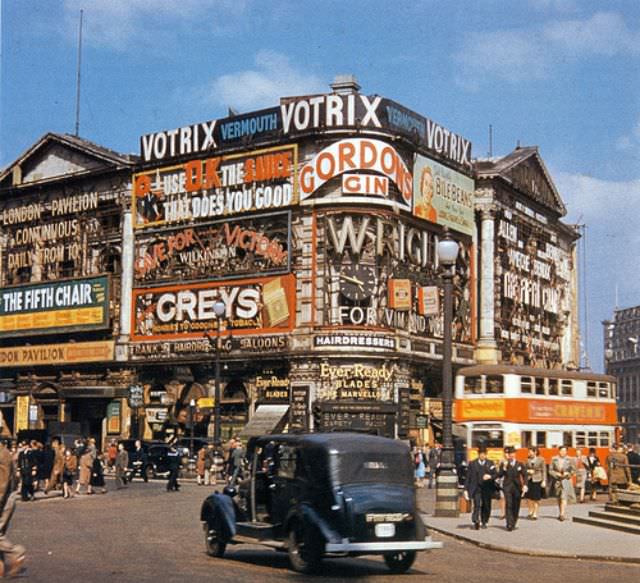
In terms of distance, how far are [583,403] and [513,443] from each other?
5032 mm

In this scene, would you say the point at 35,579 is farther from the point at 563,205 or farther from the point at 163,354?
the point at 563,205

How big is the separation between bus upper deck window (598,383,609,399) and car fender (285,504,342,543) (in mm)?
27921

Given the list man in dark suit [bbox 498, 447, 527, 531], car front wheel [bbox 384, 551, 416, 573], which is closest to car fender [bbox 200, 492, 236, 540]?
car front wheel [bbox 384, 551, 416, 573]

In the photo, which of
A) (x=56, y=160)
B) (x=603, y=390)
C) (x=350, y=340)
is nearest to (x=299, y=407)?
(x=350, y=340)

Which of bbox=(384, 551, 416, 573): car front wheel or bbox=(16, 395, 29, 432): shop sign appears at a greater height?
bbox=(16, 395, 29, 432): shop sign

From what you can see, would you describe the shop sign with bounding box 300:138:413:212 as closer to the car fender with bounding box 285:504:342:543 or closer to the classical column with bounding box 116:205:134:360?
the classical column with bounding box 116:205:134:360

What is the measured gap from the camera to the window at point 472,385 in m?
39.9

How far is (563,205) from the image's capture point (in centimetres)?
8050

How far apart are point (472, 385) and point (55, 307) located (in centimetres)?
3755

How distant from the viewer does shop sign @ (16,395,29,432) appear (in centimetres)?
6988

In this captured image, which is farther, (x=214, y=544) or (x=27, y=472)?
(x=27, y=472)

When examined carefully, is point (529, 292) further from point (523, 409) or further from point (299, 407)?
point (523, 409)

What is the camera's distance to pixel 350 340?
56.8 m

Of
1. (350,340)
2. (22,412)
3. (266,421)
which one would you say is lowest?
(266,421)
